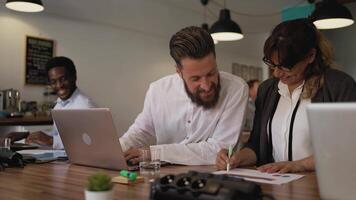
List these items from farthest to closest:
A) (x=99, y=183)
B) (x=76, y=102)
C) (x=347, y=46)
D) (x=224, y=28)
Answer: (x=347, y=46) < (x=224, y=28) < (x=76, y=102) < (x=99, y=183)

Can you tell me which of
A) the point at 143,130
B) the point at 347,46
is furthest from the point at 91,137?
the point at 347,46

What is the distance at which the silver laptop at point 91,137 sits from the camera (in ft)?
4.77

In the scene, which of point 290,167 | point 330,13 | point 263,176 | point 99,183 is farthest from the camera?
point 330,13

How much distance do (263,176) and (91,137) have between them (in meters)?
0.69

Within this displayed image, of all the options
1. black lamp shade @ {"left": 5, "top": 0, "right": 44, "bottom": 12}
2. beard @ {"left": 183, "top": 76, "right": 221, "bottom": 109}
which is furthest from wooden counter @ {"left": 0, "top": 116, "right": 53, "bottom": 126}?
beard @ {"left": 183, "top": 76, "right": 221, "bottom": 109}

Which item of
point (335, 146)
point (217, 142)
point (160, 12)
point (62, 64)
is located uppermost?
point (160, 12)

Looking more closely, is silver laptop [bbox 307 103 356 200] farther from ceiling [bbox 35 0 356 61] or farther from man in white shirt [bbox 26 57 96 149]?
ceiling [bbox 35 0 356 61]

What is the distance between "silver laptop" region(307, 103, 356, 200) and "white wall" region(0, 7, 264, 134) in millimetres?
4070

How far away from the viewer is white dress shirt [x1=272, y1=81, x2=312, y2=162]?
1.69 m

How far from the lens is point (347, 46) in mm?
5520

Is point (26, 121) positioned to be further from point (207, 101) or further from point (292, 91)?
point (292, 91)

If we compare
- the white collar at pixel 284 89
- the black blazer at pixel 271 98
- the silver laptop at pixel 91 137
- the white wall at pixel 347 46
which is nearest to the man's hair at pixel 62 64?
the silver laptop at pixel 91 137

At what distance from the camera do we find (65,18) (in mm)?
4875

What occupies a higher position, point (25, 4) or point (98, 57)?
point (25, 4)
